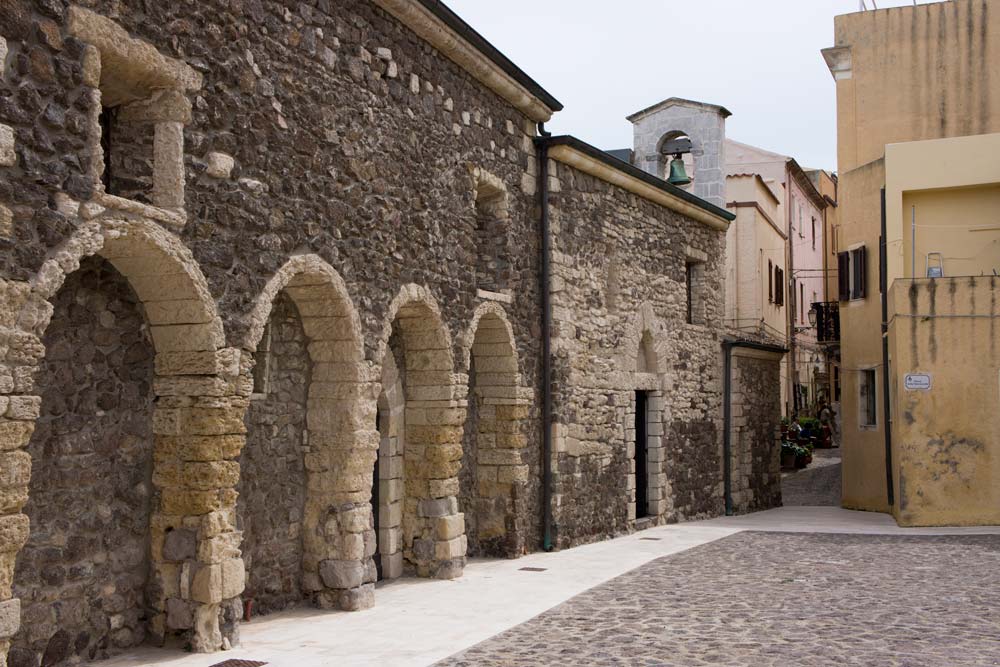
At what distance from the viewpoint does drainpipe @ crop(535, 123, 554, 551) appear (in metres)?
11.9

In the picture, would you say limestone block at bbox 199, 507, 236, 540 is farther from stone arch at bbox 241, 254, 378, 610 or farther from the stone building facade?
stone arch at bbox 241, 254, 378, 610

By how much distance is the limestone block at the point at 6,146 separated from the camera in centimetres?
521

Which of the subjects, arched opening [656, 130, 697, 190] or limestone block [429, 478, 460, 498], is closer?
limestone block [429, 478, 460, 498]

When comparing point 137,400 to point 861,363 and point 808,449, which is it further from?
point 808,449

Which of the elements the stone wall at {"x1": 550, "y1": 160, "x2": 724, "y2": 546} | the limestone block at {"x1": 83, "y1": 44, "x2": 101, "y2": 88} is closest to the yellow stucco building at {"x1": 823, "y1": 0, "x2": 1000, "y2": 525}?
the stone wall at {"x1": 550, "y1": 160, "x2": 724, "y2": 546}

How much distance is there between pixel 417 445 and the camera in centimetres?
996

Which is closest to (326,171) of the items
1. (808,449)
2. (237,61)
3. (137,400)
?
(237,61)

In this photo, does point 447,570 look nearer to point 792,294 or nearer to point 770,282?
point 770,282

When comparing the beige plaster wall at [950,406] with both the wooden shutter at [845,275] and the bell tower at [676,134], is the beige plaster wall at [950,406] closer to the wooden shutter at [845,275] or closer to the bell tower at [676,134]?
the wooden shutter at [845,275]

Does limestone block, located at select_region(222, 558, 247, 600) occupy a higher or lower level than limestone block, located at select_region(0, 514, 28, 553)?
lower

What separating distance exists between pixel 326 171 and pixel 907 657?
17.2 feet

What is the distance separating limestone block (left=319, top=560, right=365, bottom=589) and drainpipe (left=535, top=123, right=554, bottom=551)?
3984 millimetres

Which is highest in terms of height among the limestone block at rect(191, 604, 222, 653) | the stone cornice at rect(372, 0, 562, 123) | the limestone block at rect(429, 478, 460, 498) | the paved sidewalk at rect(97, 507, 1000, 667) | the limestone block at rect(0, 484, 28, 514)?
the stone cornice at rect(372, 0, 562, 123)

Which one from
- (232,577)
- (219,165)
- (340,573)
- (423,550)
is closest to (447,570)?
(423,550)
